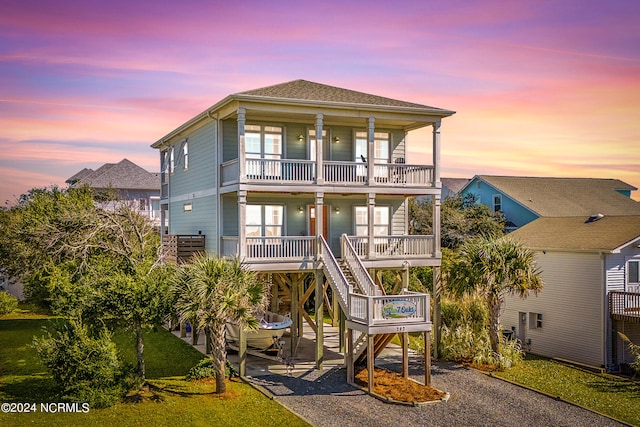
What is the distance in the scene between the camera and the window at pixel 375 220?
86.3 ft

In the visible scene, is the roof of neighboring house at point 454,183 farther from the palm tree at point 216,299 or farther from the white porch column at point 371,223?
the palm tree at point 216,299

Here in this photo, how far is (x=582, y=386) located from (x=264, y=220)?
12.8 meters

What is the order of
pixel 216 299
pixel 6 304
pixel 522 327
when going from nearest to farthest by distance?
pixel 216 299, pixel 522 327, pixel 6 304

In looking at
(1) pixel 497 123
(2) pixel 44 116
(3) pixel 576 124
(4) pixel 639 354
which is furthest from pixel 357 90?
(4) pixel 639 354

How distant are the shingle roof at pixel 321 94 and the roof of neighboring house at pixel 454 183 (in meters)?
43.4

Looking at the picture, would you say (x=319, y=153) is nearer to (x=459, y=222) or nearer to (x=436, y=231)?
(x=436, y=231)

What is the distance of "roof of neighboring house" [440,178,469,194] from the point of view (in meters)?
68.5

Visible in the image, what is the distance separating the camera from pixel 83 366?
17250 millimetres

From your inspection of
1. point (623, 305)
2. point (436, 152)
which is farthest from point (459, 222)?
point (623, 305)

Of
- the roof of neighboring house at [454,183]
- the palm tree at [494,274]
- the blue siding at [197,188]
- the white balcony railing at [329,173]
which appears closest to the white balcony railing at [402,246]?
the palm tree at [494,274]

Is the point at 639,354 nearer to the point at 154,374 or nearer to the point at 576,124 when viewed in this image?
the point at 576,124

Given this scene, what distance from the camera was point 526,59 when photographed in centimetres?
2505

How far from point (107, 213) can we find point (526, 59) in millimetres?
18451

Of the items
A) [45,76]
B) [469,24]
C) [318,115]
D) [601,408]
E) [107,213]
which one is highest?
[469,24]
